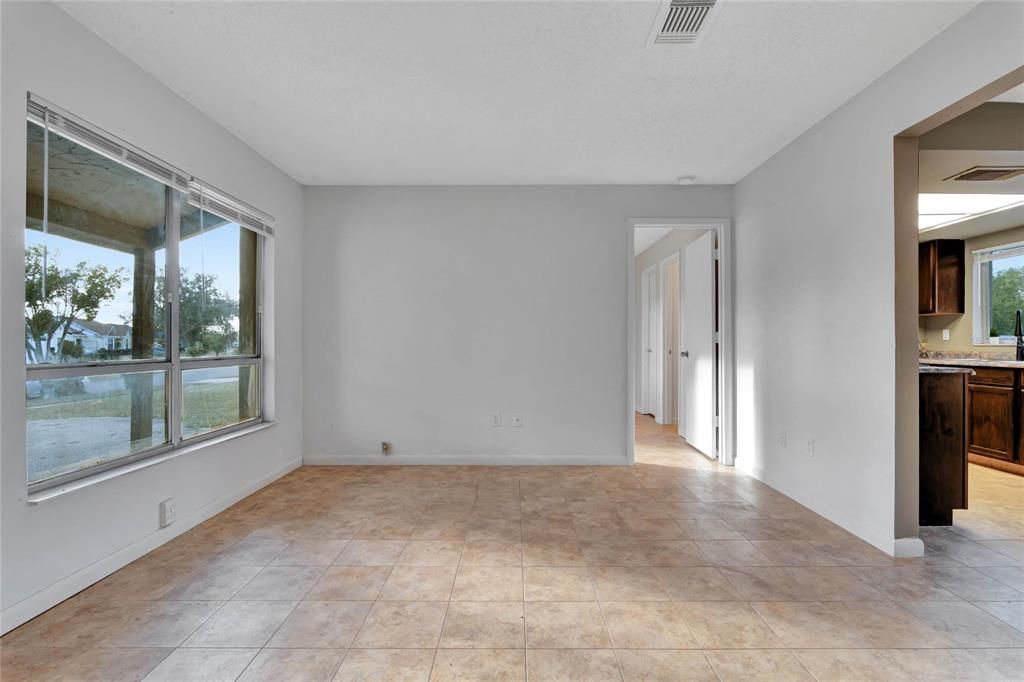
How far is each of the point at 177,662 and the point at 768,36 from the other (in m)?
3.56

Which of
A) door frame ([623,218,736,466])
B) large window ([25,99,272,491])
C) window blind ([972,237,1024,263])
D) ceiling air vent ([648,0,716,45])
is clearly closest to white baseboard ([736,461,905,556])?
door frame ([623,218,736,466])

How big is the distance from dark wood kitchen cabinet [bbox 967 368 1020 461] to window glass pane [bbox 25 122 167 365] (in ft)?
21.8

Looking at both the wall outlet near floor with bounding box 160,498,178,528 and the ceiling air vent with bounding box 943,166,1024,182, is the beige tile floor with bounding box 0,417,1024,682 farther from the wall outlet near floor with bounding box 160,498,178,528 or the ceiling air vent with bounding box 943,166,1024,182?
the ceiling air vent with bounding box 943,166,1024,182

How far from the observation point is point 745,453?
4.02 metres

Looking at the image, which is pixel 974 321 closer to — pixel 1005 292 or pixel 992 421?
pixel 1005 292

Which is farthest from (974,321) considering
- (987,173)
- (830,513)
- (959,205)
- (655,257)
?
(830,513)

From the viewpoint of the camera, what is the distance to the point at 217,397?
3.19 metres

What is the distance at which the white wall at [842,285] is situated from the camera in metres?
2.17

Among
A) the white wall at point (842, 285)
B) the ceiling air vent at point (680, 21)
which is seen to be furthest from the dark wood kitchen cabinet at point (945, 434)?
the ceiling air vent at point (680, 21)

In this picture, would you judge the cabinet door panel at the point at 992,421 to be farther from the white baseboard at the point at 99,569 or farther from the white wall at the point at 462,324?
the white baseboard at the point at 99,569

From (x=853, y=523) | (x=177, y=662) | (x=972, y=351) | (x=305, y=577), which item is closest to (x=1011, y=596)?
(x=853, y=523)

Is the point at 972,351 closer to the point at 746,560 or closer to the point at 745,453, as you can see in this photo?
the point at 745,453

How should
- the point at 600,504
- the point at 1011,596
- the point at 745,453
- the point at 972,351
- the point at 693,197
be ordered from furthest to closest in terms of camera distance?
the point at 972,351, the point at 693,197, the point at 745,453, the point at 600,504, the point at 1011,596

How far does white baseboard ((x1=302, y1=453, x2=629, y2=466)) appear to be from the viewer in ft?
13.9
